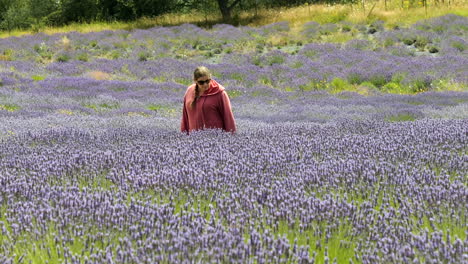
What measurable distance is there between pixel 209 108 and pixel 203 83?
1.32 feet

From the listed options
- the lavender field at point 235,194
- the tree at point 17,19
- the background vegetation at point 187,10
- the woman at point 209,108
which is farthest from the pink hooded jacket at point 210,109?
the tree at point 17,19

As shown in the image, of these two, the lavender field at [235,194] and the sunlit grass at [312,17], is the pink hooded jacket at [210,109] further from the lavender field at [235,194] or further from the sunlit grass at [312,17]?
the sunlit grass at [312,17]

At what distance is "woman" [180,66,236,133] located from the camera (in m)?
6.65

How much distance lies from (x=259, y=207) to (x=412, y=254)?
36.8 inches

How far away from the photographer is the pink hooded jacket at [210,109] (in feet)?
21.9

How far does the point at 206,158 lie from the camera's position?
4.19m

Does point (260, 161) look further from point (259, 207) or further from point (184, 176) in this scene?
point (259, 207)

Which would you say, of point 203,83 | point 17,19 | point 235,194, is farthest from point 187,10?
point 235,194

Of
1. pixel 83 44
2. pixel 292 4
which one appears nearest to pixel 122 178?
pixel 83 44

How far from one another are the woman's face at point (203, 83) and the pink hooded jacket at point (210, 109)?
A: 11 centimetres

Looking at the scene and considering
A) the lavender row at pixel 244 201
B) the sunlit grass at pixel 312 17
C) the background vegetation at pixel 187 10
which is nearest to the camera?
the lavender row at pixel 244 201

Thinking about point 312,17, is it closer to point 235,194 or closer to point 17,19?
point 17,19

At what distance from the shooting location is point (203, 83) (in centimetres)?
651

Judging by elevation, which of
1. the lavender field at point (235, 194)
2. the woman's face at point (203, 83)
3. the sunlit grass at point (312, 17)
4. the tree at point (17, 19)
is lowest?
the sunlit grass at point (312, 17)
